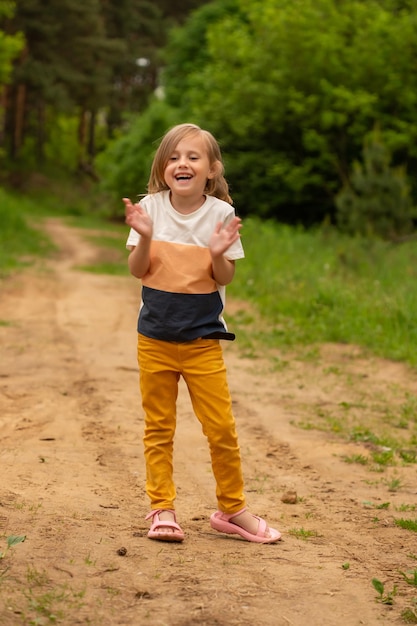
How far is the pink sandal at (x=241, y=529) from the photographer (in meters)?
4.47

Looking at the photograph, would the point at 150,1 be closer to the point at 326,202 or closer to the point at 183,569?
the point at 326,202

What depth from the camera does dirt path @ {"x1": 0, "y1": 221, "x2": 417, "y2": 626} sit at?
3482 mm

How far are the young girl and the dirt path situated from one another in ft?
0.94

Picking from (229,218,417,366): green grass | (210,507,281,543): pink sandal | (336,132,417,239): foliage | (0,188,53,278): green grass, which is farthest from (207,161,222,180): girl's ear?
(336,132,417,239): foliage

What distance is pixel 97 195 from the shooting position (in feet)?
163

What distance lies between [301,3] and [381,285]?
47.4 feet

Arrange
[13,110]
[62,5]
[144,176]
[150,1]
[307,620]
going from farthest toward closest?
[150,1] → [13,110] → [62,5] → [144,176] → [307,620]

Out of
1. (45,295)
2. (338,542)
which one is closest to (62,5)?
(45,295)

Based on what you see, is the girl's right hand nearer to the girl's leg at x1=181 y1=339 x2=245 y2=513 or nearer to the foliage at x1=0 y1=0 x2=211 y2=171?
the girl's leg at x1=181 y1=339 x2=245 y2=513

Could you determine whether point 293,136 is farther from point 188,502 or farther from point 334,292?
point 188,502

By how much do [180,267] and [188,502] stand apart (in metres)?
1.47

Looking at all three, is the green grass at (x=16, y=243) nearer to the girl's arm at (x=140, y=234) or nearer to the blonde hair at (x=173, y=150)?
the blonde hair at (x=173, y=150)

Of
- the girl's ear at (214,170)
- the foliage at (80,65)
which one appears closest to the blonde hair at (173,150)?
the girl's ear at (214,170)

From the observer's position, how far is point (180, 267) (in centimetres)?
434
